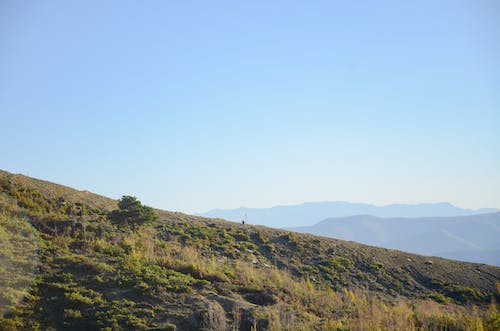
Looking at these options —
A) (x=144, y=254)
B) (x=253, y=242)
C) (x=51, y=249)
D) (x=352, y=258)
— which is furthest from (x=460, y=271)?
(x=51, y=249)

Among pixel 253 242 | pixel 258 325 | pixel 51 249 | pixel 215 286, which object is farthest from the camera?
pixel 253 242

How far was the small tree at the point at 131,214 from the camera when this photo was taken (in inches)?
857

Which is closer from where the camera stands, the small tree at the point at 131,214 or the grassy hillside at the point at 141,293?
the grassy hillside at the point at 141,293

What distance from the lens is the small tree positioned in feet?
71.4

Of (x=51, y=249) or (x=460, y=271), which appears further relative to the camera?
(x=460, y=271)

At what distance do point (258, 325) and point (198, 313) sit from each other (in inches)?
64.3

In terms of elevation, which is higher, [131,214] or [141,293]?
[131,214]

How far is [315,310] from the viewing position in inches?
435

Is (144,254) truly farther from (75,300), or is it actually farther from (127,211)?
(127,211)

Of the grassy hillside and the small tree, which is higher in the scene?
the small tree

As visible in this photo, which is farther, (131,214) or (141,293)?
(131,214)

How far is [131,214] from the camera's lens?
2205 centimetres

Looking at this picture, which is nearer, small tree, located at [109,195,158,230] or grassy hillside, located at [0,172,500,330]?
grassy hillside, located at [0,172,500,330]

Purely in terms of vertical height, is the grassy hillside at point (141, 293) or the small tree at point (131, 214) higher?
the small tree at point (131, 214)
